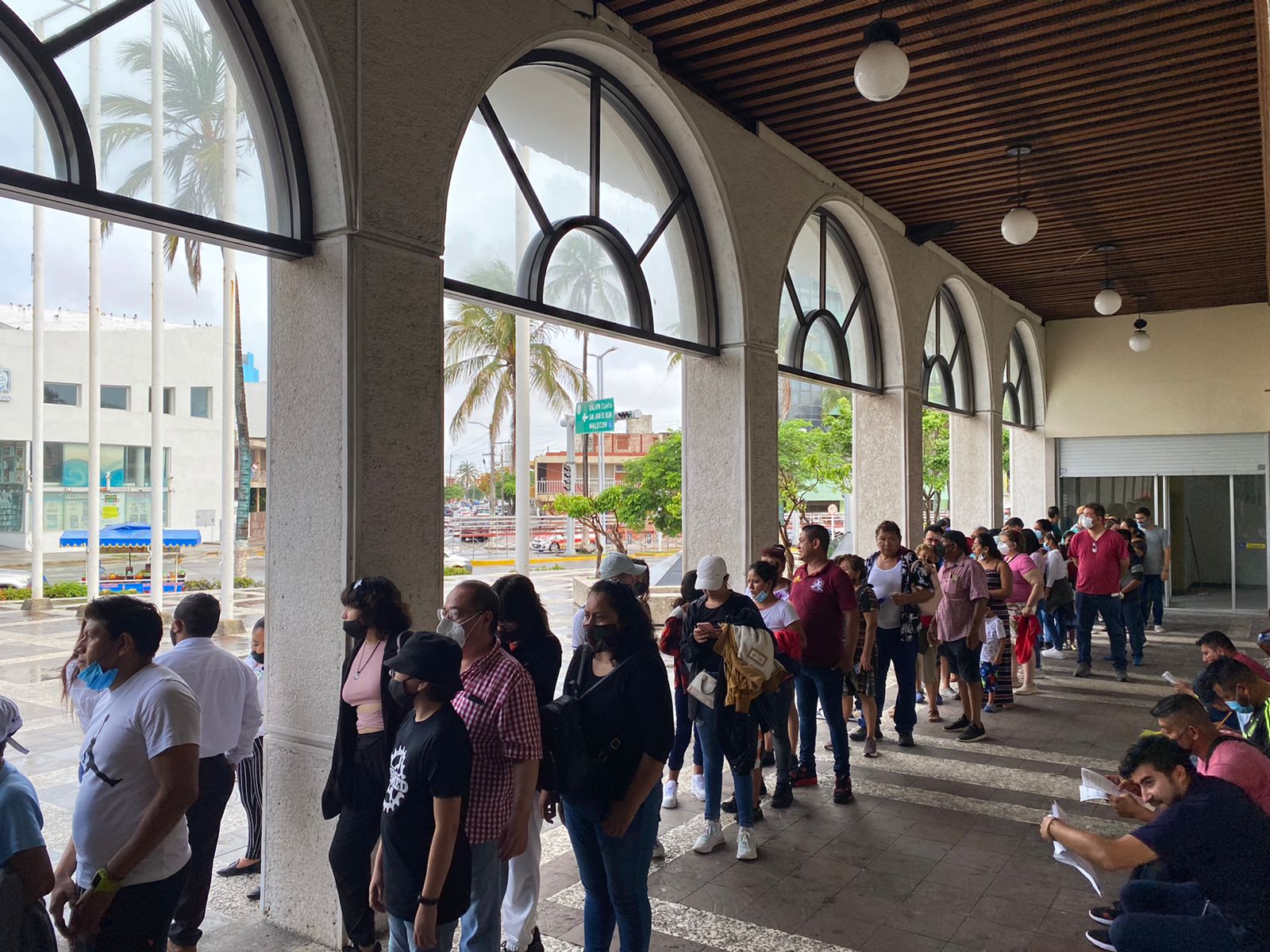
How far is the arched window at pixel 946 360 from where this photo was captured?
12000 millimetres

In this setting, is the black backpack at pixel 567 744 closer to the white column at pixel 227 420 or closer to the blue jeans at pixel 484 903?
the blue jeans at pixel 484 903

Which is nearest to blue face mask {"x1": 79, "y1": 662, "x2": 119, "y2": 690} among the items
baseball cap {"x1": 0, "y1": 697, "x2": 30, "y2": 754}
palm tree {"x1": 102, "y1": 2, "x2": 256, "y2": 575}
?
baseball cap {"x1": 0, "y1": 697, "x2": 30, "y2": 754}

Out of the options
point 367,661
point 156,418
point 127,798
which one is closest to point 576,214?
point 367,661

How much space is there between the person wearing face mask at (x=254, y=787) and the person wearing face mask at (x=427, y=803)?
6.73ft

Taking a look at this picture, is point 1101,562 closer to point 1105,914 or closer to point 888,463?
point 888,463

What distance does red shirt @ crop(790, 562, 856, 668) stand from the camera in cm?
558

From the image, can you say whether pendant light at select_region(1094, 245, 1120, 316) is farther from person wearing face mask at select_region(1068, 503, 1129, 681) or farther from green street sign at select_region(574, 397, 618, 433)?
green street sign at select_region(574, 397, 618, 433)

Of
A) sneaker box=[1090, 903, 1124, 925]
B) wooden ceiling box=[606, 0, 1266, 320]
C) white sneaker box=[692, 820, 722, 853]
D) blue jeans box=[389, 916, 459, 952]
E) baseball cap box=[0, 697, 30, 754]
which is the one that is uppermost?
wooden ceiling box=[606, 0, 1266, 320]

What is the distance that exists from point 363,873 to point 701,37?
212 inches

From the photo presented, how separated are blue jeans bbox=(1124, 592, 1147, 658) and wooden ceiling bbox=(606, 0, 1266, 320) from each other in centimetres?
434

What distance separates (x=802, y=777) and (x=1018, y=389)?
41.7 feet

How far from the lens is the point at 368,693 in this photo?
3246mm

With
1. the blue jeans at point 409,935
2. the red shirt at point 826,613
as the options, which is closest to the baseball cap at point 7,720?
the blue jeans at point 409,935

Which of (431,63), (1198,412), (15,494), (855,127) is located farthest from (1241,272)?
(15,494)
